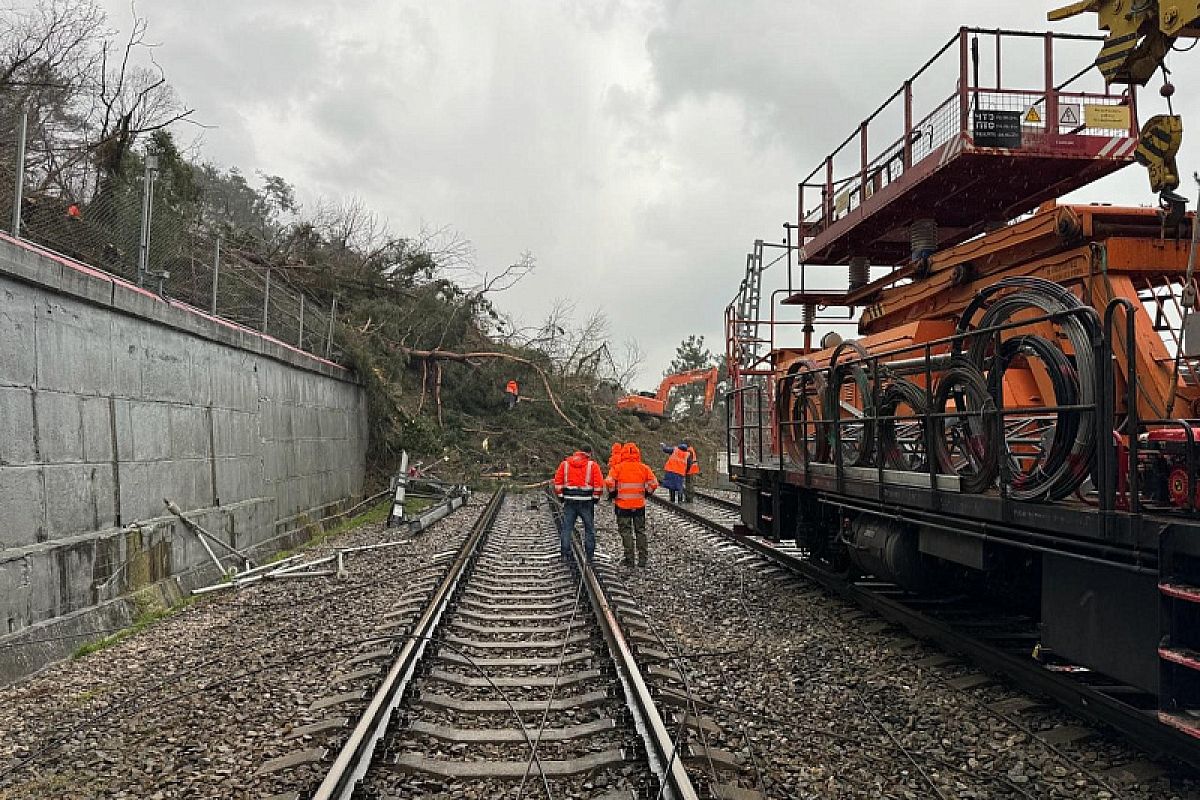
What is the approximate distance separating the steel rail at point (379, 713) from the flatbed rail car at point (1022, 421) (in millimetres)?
3369

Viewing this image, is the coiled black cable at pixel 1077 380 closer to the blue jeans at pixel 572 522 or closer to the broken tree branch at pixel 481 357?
the blue jeans at pixel 572 522

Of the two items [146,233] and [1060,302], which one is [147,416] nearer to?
[146,233]

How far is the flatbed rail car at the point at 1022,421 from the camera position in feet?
11.9

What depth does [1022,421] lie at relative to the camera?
19.0ft

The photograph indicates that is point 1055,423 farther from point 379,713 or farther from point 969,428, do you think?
point 379,713

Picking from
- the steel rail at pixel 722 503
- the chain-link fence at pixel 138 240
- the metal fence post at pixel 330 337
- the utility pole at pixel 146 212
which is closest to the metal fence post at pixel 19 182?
the chain-link fence at pixel 138 240

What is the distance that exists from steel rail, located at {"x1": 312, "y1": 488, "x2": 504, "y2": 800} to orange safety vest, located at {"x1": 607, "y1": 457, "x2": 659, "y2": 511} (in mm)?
2890

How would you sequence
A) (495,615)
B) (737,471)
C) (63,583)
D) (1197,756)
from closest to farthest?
(1197,756) < (63,583) < (495,615) < (737,471)

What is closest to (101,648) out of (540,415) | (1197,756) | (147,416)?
(147,416)

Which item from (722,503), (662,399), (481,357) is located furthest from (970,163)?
(662,399)

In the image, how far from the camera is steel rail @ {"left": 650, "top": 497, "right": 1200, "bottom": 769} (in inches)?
148

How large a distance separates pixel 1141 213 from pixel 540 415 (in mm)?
21686

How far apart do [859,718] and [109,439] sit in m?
6.70

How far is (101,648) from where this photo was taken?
21.2ft
